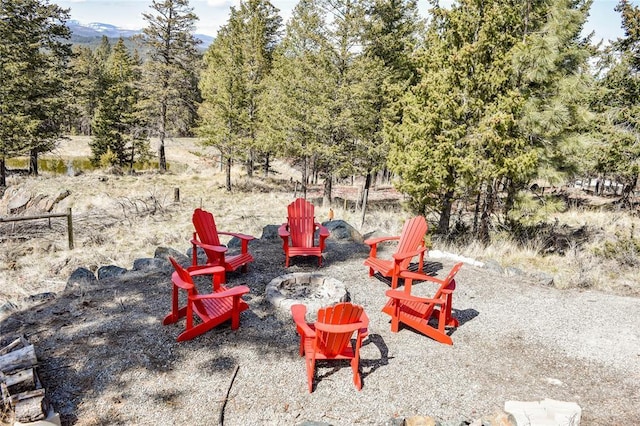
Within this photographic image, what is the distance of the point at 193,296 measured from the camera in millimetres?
3865

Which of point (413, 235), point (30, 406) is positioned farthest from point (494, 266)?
point (30, 406)

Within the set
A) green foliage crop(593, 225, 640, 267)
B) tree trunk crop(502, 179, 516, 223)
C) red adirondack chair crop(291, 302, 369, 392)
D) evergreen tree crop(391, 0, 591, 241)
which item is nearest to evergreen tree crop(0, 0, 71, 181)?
evergreen tree crop(391, 0, 591, 241)

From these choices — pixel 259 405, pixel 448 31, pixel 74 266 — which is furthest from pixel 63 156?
pixel 259 405

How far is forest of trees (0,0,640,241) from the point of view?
24.3ft

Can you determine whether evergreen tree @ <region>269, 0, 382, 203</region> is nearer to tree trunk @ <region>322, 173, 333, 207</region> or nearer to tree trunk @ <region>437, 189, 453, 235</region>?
tree trunk @ <region>322, 173, 333, 207</region>

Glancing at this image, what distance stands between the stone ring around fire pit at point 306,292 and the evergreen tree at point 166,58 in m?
18.5

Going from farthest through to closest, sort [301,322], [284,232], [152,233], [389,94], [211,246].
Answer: [389,94] → [152,233] → [284,232] → [211,246] → [301,322]

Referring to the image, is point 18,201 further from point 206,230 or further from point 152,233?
point 206,230

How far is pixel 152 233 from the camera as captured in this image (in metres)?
9.55

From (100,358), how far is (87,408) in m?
0.67

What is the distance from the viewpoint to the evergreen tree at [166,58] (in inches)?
832

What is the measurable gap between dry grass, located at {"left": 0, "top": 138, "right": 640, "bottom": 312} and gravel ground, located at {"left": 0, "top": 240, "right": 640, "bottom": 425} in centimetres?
154

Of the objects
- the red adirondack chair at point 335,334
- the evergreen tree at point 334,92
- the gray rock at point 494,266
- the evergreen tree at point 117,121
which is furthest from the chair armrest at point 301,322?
the evergreen tree at point 117,121

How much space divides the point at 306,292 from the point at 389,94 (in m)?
10.2
